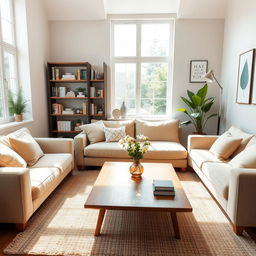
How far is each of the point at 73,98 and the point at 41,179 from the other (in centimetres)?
234

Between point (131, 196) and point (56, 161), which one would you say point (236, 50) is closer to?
point (131, 196)

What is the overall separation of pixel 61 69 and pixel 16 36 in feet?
3.45

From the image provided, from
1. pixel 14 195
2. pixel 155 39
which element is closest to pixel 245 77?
pixel 155 39

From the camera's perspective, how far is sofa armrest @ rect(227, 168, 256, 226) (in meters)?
1.82

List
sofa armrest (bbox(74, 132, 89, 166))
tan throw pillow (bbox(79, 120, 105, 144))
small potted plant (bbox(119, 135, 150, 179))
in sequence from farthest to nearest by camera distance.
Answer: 1. tan throw pillow (bbox(79, 120, 105, 144))
2. sofa armrest (bbox(74, 132, 89, 166))
3. small potted plant (bbox(119, 135, 150, 179))

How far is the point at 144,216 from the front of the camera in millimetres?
2219

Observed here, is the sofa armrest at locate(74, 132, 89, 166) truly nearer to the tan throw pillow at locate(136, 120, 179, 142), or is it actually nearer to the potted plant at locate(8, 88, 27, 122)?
the potted plant at locate(8, 88, 27, 122)

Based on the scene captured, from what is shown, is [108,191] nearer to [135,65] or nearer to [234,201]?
[234,201]

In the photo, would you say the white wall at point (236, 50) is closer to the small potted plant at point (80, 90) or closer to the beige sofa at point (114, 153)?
the beige sofa at point (114, 153)

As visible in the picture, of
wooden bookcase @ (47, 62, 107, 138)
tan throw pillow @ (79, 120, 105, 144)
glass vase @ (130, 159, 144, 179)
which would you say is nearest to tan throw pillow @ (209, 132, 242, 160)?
glass vase @ (130, 159, 144, 179)

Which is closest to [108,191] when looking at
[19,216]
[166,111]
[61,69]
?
[19,216]

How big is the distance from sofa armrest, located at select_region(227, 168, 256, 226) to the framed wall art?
1.63 metres

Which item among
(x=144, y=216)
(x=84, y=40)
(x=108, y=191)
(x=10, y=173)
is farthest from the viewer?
(x=84, y=40)

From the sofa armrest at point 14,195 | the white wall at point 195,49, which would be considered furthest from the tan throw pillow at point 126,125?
the sofa armrest at point 14,195
